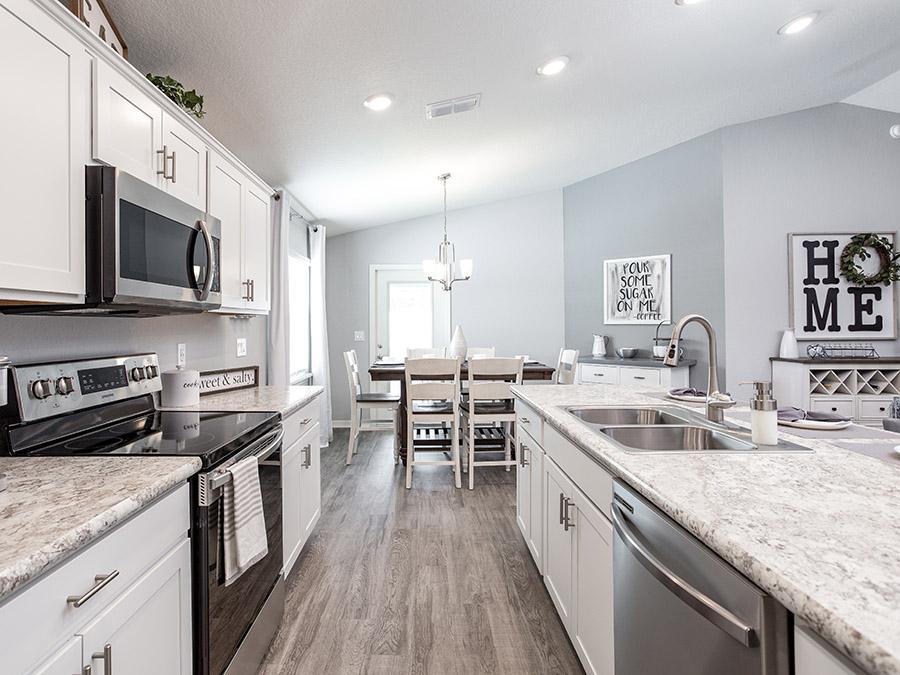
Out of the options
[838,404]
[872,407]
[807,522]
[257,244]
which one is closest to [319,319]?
[257,244]

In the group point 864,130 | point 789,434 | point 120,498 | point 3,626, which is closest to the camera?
point 3,626

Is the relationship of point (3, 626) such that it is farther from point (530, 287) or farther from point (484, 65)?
point (530, 287)

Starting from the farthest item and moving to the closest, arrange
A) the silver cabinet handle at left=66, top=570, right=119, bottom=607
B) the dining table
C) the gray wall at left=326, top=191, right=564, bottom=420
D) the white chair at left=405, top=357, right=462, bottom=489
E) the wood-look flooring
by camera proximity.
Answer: the gray wall at left=326, top=191, right=564, bottom=420 < the dining table < the white chair at left=405, top=357, right=462, bottom=489 < the wood-look flooring < the silver cabinet handle at left=66, top=570, right=119, bottom=607

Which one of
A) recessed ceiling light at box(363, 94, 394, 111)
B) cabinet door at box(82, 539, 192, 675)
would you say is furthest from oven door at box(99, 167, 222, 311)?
recessed ceiling light at box(363, 94, 394, 111)

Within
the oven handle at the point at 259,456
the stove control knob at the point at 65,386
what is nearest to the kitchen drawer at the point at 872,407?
the oven handle at the point at 259,456

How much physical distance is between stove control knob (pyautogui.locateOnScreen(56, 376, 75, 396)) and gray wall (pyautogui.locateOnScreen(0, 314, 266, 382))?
0.09 meters

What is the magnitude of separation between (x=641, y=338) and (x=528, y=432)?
3.18 metres

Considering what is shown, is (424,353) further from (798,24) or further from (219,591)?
(219,591)

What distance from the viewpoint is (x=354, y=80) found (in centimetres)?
258

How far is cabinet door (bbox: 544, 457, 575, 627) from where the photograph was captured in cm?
176

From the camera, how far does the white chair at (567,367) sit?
4398mm

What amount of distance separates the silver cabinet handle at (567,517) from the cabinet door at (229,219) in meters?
1.71

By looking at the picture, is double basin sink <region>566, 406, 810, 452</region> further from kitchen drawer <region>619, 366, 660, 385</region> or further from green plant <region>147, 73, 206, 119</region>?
kitchen drawer <region>619, 366, 660, 385</region>

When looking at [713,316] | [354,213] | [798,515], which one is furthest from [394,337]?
[798,515]
